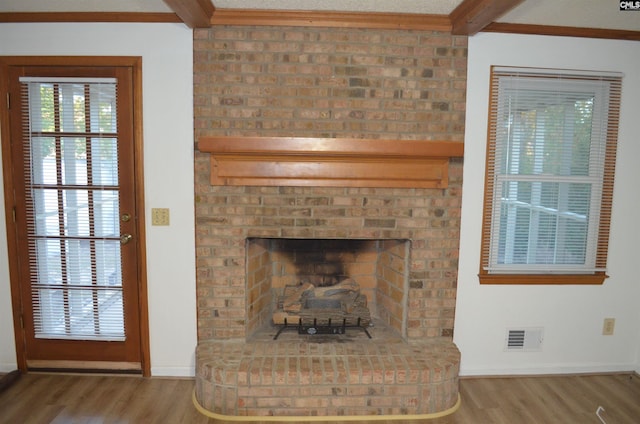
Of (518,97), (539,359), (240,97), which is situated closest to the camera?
(240,97)

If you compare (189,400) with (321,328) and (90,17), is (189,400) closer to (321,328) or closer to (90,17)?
(321,328)

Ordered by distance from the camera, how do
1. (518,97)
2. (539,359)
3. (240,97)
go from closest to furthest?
(240,97)
(518,97)
(539,359)

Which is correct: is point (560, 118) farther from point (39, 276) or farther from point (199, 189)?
point (39, 276)

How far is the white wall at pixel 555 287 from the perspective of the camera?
2443 millimetres

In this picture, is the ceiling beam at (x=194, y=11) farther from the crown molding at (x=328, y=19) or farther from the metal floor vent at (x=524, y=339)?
the metal floor vent at (x=524, y=339)

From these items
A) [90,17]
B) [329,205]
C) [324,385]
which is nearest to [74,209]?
[90,17]

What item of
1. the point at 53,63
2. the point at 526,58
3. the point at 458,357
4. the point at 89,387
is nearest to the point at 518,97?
the point at 526,58

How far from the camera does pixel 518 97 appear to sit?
248cm

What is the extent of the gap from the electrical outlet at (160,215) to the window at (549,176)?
2072mm

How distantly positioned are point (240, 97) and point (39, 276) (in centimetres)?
179

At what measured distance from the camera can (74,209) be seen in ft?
8.14

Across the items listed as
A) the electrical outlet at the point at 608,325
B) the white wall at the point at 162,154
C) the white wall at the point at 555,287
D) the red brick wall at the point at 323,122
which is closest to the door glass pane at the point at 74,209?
the white wall at the point at 162,154

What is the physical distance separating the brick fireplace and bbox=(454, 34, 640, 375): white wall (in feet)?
0.41

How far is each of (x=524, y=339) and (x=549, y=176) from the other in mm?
1128
